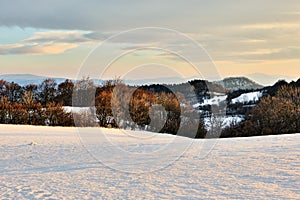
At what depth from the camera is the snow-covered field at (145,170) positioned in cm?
855

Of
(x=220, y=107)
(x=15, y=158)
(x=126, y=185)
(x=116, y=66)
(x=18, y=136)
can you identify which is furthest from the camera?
(x=220, y=107)

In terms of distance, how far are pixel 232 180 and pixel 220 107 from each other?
4154 centimetres

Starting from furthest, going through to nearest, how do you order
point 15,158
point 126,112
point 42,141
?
point 126,112 → point 42,141 → point 15,158

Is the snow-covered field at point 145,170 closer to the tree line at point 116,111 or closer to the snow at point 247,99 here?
the tree line at point 116,111

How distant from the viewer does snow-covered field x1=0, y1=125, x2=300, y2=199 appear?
28.0 feet

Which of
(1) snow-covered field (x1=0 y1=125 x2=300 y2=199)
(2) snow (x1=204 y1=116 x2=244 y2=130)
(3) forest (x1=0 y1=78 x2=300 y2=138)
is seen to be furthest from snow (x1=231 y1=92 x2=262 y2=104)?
(1) snow-covered field (x1=0 y1=125 x2=300 y2=199)

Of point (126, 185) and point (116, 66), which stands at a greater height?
point (116, 66)

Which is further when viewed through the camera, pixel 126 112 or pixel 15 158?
pixel 126 112

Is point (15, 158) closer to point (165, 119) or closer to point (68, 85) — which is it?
point (165, 119)

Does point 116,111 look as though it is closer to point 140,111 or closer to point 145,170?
point 140,111

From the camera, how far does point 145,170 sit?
1106 centimetres

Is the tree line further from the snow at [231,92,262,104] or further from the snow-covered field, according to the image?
the snow at [231,92,262,104]

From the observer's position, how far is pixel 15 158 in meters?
13.2

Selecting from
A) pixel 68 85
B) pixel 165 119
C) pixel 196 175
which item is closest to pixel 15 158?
pixel 196 175
